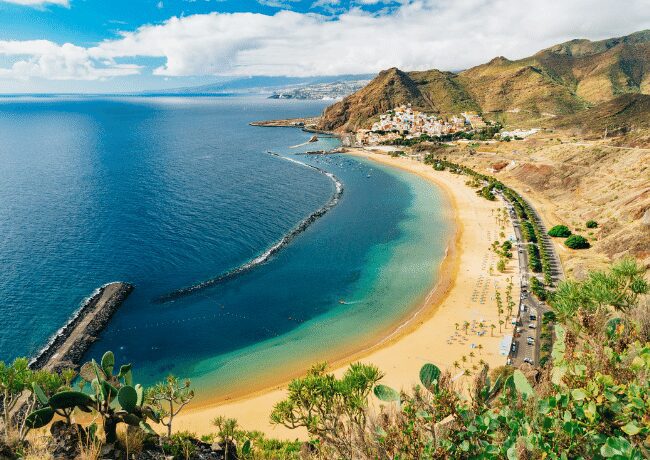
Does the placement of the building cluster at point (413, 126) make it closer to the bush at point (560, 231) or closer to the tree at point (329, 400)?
the bush at point (560, 231)

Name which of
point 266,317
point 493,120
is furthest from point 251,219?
point 493,120

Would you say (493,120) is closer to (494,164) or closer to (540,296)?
(494,164)

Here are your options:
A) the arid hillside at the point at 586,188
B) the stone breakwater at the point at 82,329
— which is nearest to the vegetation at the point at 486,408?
the stone breakwater at the point at 82,329

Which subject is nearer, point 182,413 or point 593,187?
point 182,413

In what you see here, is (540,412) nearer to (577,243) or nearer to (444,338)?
(444,338)

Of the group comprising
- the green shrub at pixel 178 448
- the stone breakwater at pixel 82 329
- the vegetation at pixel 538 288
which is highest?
the green shrub at pixel 178 448

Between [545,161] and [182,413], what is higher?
[545,161]
